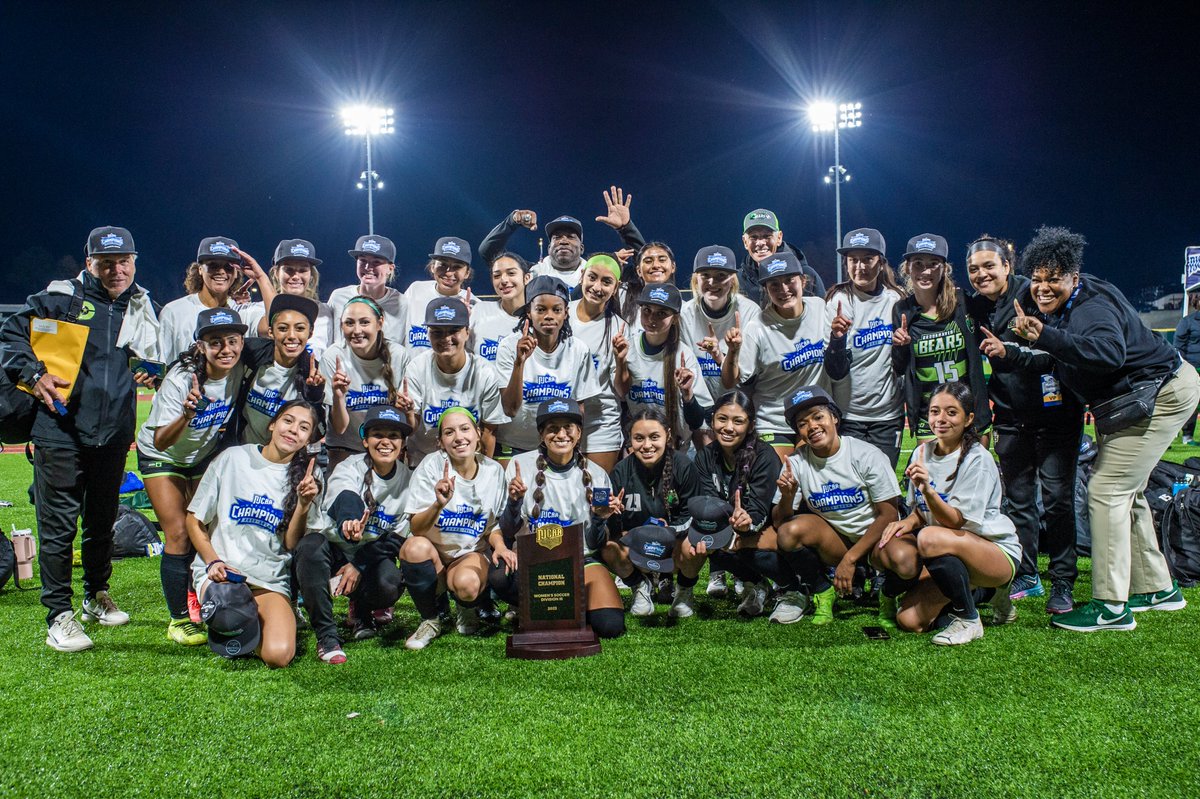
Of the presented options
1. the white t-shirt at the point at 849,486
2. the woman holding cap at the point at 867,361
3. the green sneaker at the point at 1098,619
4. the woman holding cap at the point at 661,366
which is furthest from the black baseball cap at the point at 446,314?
the green sneaker at the point at 1098,619

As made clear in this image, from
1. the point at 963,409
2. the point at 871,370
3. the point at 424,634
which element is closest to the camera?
the point at 424,634

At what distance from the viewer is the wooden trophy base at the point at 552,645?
13.0 ft

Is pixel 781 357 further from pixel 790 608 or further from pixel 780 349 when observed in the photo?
pixel 790 608

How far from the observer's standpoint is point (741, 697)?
11.0ft

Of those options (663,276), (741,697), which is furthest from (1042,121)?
(741,697)

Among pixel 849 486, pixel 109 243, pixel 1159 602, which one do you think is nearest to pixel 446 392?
pixel 109 243

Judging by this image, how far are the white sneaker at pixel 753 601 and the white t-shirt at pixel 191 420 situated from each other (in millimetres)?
3289

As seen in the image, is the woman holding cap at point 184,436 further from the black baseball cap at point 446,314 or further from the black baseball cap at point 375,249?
the black baseball cap at point 375,249

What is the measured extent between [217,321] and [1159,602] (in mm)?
5617

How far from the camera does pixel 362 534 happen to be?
4332 mm

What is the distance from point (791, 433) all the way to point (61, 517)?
4.38 m

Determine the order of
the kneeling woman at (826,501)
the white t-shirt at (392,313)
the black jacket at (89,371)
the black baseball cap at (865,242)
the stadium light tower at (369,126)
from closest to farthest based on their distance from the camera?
the black jacket at (89,371)
the kneeling woman at (826,501)
the black baseball cap at (865,242)
the white t-shirt at (392,313)
the stadium light tower at (369,126)

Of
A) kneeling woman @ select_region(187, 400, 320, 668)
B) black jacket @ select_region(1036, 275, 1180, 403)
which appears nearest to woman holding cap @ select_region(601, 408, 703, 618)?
kneeling woman @ select_region(187, 400, 320, 668)

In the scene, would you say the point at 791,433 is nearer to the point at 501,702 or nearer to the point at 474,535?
the point at 474,535
